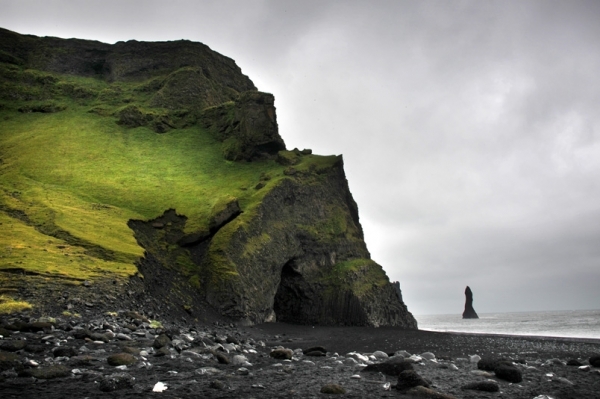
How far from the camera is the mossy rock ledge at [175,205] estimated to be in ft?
107

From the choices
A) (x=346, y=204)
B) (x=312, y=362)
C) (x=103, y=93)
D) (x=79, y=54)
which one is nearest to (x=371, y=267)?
(x=346, y=204)

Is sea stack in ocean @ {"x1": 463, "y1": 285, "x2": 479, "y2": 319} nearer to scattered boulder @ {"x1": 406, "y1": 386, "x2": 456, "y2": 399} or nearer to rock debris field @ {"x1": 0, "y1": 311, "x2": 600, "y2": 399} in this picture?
rock debris field @ {"x1": 0, "y1": 311, "x2": 600, "y2": 399}

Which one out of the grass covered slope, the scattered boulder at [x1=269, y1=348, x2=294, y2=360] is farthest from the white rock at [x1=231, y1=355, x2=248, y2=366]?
the grass covered slope

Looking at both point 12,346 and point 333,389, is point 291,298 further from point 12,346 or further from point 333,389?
point 333,389

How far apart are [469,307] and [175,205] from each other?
549 feet

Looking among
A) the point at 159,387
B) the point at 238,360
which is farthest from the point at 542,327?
the point at 159,387

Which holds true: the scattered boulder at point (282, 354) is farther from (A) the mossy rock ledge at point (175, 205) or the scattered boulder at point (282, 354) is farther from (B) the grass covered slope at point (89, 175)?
(B) the grass covered slope at point (89, 175)

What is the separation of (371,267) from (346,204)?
12.6 metres

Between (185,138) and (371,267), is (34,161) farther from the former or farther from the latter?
(371,267)

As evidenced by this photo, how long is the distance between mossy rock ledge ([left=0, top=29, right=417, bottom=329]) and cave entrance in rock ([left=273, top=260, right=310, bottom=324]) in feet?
0.39

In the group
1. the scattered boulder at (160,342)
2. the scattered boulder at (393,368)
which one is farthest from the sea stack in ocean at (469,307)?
the scattered boulder at (160,342)

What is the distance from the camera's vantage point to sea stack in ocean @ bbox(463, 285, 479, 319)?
182 m

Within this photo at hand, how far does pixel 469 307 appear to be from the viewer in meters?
185

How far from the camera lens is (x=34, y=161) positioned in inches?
2126
